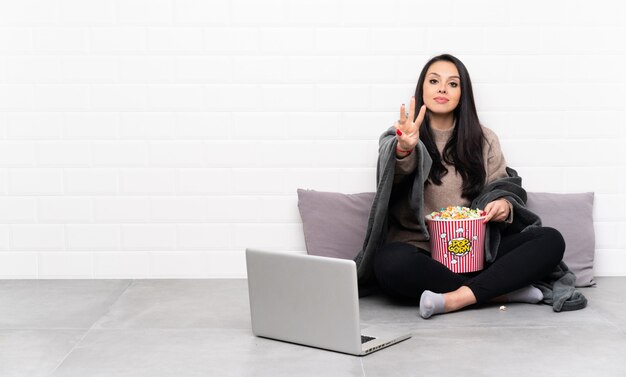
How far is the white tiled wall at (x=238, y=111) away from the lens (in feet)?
12.3

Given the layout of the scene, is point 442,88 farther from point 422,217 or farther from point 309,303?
point 309,303

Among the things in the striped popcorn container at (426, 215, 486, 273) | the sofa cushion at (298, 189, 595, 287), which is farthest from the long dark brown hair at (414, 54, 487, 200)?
the sofa cushion at (298, 189, 595, 287)

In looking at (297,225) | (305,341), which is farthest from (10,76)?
(305,341)

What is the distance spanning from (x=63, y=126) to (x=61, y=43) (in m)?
0.36

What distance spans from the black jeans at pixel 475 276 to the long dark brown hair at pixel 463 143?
33 cm

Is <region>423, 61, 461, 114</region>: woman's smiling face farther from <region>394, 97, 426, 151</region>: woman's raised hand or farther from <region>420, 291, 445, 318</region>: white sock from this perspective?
<region>420, 291, 445, 318</region>: white sock

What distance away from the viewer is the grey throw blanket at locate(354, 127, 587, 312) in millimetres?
→ 3205

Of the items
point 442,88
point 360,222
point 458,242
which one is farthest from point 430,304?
point 442,88

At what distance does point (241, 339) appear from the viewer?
9.44 ft

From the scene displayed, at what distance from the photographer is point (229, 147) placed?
3807 mm

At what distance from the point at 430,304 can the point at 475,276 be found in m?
0.31

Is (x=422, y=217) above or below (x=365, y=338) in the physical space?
above

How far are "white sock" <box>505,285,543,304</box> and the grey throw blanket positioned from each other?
4 cm

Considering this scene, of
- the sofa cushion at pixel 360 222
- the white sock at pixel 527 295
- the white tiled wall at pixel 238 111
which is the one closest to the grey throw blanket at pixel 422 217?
the white sock at pixel 527 295
